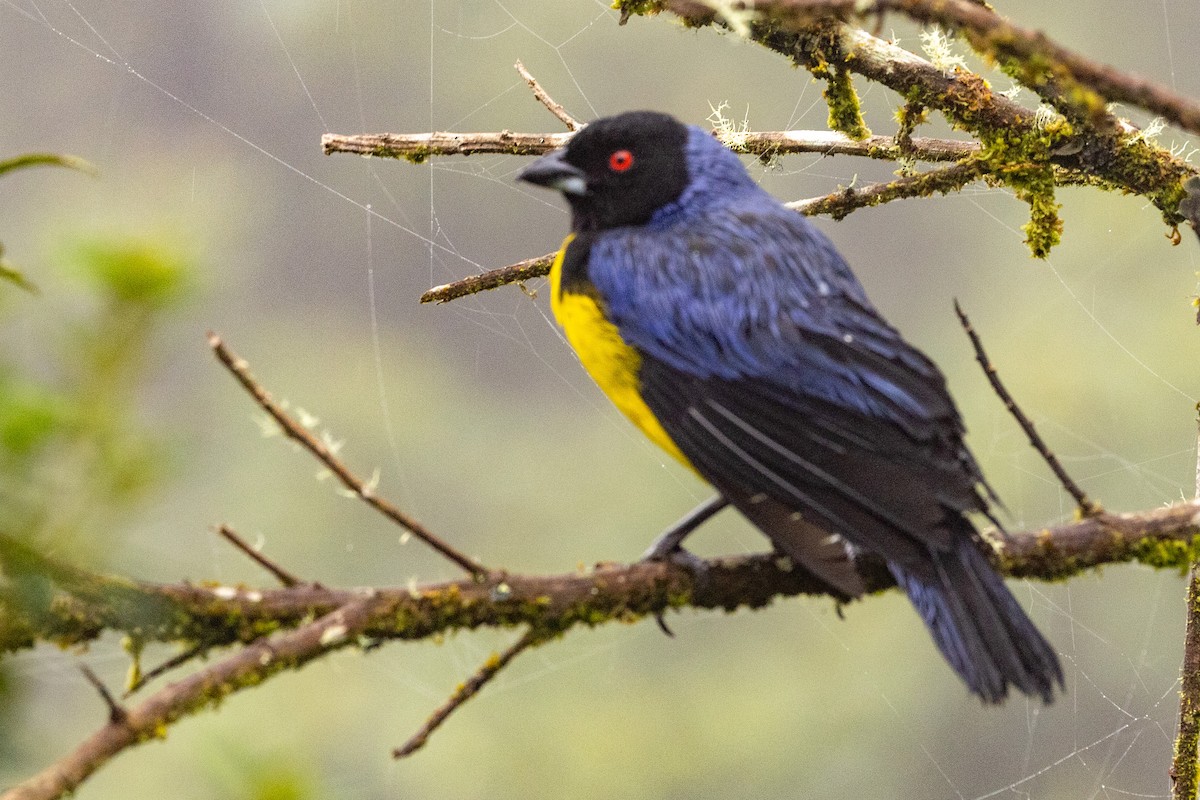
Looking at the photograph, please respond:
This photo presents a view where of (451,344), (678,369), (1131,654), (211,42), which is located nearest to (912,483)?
(678,369)

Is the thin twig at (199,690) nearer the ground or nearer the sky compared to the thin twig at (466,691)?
nearer the sky

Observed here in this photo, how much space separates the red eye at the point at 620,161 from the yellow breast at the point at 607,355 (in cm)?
36

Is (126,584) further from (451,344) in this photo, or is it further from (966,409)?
(451,344)

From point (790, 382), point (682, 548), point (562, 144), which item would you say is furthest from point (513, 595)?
point (562, 144)

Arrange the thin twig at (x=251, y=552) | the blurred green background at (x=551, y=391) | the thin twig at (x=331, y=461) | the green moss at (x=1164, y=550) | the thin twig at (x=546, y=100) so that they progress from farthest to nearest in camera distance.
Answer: the blurred green background at (x=551, y=391) → the thin twig at (x=546, y=100) → the green moss at (x=1164, y=550) → the thin twig at (x=251, y=552) → the thin twig at (x=331, y=461)

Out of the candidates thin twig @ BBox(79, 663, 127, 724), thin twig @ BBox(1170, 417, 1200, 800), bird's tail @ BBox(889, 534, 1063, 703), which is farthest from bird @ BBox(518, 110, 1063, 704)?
thin twig @ BBox(79, 663, 127, 724)

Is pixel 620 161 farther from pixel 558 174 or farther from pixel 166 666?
pixel 166 666

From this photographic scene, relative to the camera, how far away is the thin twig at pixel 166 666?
1.26 m

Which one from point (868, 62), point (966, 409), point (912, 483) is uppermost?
point (868, 62)

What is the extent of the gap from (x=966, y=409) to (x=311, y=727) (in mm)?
12654

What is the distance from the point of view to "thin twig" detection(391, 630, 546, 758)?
4.61ft

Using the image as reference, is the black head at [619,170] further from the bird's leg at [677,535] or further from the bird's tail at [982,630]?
the bird's tail at [982,630]

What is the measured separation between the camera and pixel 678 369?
2232mm

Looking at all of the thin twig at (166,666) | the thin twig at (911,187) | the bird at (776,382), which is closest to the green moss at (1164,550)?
the bird at (776,382)
